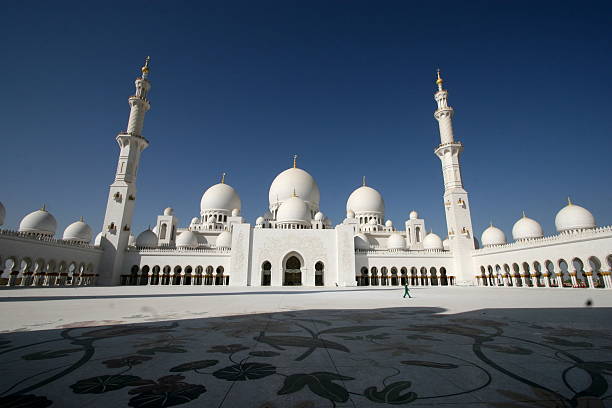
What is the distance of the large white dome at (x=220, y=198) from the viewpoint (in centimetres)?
4103

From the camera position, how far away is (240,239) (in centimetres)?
2889

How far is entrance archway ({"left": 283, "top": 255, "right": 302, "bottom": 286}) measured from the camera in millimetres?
29817

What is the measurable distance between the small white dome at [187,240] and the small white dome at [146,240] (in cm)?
250

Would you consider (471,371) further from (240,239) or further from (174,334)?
(240,239)

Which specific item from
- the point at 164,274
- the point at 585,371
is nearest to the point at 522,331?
the point at 585,371

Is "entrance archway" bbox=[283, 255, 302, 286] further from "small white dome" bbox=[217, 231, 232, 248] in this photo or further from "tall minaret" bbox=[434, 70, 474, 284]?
"tall minaret" bbox=[434, 70, 474, 284]

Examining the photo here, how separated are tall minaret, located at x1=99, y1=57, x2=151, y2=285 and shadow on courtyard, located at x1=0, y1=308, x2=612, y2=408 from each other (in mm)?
28217

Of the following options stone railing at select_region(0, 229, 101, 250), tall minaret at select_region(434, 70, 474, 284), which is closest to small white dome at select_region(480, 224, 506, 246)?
tall minaret at select_region(434, 70, 474, 284)

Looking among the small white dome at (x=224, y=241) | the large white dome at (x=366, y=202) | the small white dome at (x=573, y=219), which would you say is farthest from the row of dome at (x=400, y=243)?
the small white dome at (x=224, y=241)

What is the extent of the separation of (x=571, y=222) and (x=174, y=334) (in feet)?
109

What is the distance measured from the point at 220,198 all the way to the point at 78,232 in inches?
637

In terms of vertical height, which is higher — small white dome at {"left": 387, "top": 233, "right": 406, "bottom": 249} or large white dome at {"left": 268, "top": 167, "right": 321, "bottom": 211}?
large white dome at {"left": 268, "top": 167, "right": 321, "bottom": 211}

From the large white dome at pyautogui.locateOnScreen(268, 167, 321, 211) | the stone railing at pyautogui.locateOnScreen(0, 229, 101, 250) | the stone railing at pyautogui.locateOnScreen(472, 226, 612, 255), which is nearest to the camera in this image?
the stone railing at pyautogui.locateOnScreen(472, 226, 612, 255)

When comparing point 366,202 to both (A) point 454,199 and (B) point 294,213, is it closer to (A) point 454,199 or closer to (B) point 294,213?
A: (A) point 454,199
